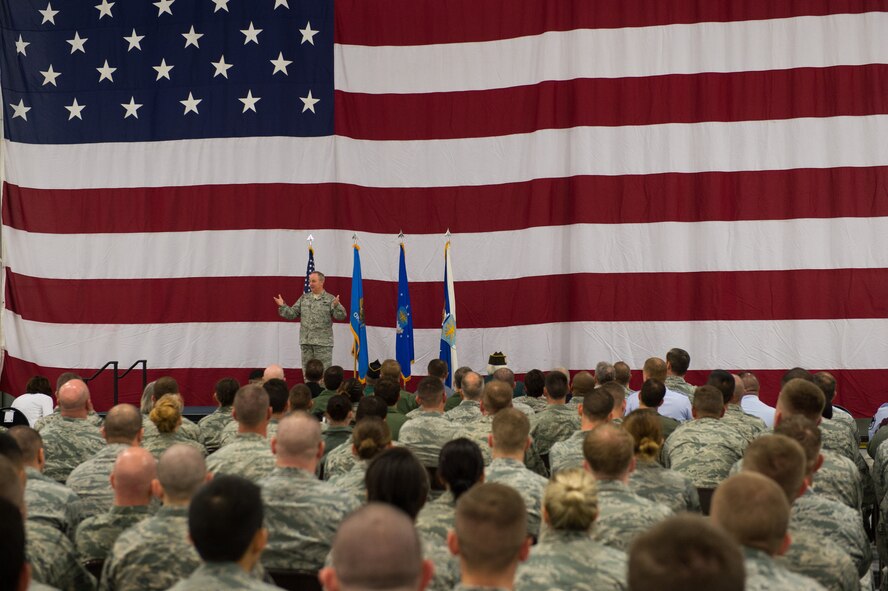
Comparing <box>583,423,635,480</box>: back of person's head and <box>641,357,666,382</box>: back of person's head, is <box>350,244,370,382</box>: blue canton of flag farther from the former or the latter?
<box>583,423,635,480</box>: back of person's head

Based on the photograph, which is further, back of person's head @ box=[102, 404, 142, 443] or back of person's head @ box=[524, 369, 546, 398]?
back of person's head @ box=[524, 369, 546, 398]

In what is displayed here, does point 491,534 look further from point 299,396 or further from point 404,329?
point 404,329

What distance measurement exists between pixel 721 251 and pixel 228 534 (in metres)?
8.55

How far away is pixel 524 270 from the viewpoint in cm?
1054

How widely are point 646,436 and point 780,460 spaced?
0.94 m

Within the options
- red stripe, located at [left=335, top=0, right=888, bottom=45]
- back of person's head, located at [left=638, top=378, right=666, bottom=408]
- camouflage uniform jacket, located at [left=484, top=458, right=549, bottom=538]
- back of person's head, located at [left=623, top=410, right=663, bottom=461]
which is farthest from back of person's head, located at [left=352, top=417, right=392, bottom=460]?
red stripe, located at [left=335, top=0, right=888, bottom=45]

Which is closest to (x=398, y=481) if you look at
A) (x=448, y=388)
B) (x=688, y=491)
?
(x=688, y=491)

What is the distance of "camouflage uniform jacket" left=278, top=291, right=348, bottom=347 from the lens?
9906mm

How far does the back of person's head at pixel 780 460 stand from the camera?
2824mm

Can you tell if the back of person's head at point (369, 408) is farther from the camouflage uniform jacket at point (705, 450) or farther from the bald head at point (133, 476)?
the bald head at point (133, 476)

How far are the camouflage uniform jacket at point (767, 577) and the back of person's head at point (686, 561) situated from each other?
0.77 m

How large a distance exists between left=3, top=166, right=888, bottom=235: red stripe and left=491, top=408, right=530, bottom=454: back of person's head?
22.3 feet

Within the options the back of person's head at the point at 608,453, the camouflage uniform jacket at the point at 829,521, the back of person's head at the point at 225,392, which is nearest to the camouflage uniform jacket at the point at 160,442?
the back of person's head at the point at 225,392

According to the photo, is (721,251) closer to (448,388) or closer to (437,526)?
(448,388)
